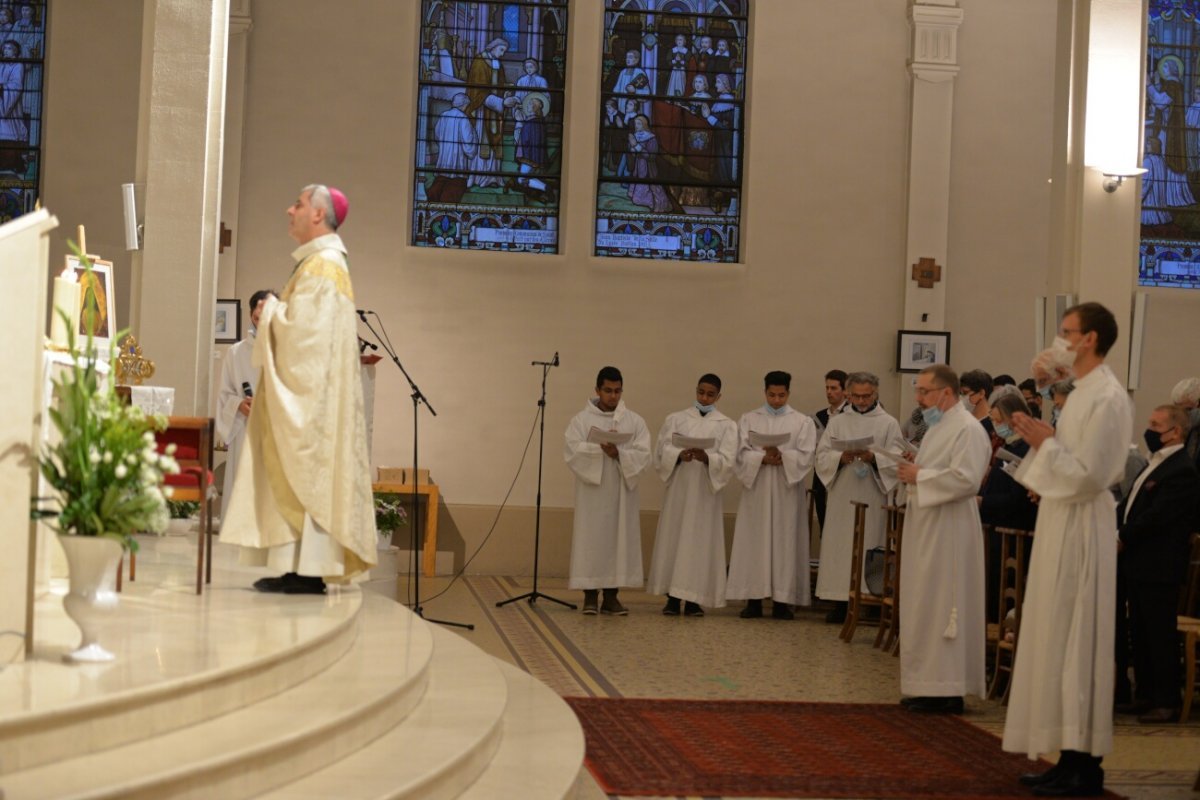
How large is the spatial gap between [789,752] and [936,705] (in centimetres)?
152

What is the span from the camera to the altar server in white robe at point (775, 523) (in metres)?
11.5

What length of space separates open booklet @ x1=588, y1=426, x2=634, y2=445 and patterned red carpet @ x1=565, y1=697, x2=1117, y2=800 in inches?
158

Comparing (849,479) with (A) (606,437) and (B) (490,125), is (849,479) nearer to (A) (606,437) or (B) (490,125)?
(A) (606,437)

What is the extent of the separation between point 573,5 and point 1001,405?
7.65m

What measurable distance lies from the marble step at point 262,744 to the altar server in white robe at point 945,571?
2915mm

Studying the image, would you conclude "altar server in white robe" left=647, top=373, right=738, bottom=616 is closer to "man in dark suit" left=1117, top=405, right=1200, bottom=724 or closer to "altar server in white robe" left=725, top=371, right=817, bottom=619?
"altar server in white robe" left=725, top=371, right=817, bottom=619

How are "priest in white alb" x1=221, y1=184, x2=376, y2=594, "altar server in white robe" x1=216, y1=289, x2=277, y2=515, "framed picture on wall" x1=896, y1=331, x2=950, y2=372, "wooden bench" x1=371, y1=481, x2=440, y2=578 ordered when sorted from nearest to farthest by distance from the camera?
"priest in white alb" x1=221, y1=184, x2=376, y2=594
"altar server in white robe" x1=216, y1=289, x2=277, y2=515
"wooden bench" x1=371, y1=481, x2=440, y2=578
"framed picture on wall" x1=896, y1=331, x2=950, y2=372

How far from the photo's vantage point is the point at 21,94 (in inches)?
517

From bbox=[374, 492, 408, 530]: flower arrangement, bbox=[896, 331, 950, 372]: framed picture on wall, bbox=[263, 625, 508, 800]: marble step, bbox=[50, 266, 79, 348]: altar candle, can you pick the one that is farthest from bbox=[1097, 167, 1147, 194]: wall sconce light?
bbox=[50, 266, 79, 348]: altar candle

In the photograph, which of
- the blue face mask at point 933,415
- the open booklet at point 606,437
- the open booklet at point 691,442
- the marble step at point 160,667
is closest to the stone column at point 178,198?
the marble step at point 160,667

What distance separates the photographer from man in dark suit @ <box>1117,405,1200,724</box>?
7559 millimetres

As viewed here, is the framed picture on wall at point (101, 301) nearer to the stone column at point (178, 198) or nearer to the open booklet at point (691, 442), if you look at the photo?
the stone column at point (178, 198)

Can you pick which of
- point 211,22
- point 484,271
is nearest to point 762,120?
point 484,271

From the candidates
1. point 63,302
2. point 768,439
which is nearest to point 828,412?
point 768,439
